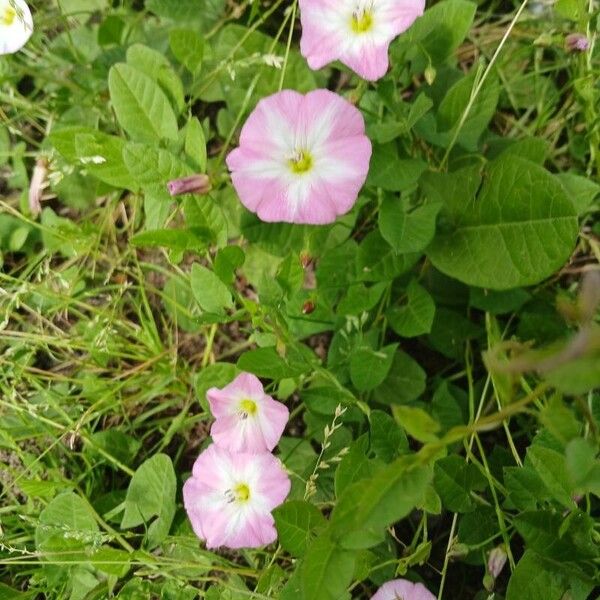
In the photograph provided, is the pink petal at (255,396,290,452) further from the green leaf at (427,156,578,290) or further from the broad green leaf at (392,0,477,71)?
the broad green leaf at (392,0,477,71)

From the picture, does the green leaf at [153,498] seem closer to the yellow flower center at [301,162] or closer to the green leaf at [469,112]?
the yellow flower center at [301,162]

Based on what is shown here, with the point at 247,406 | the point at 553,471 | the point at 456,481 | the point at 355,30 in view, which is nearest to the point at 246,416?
the point at 247,406

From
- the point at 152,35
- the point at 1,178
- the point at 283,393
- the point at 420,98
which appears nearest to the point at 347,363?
the point at 283,393

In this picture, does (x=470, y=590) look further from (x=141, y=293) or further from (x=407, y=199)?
(x=141, y=293)

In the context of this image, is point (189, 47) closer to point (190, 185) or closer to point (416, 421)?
point (190, 185)

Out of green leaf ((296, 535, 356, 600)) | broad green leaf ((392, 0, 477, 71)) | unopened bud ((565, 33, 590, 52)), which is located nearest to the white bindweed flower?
broad green leaf ((392, 0, 477, 71))

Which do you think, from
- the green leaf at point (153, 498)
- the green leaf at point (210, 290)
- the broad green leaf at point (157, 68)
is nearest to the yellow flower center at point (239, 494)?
the green leaf at point (153, 498)
